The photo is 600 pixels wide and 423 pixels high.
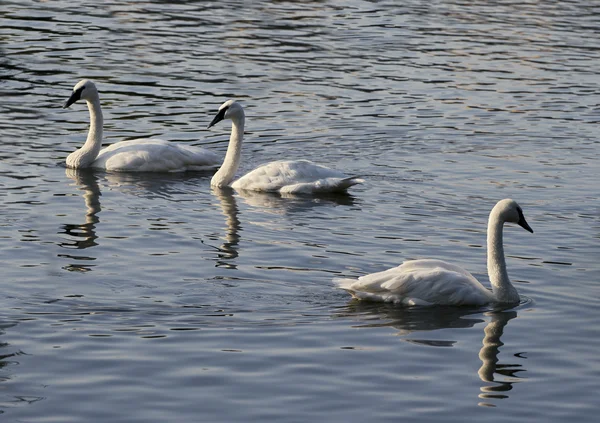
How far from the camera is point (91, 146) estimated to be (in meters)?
19.0

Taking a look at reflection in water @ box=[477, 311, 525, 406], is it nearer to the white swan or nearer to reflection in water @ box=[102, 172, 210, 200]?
reflection in water @ box=[102, 172, 210, 200]

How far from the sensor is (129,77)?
25.1 metres

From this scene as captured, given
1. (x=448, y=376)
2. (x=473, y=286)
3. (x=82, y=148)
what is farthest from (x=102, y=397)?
(x=82, y=148)

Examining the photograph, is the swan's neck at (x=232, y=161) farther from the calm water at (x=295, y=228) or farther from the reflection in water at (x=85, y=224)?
the reflection in water at (x=85, y=224)

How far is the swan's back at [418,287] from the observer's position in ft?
39.8

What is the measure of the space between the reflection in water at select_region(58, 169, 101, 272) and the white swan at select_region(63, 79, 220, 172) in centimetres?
26

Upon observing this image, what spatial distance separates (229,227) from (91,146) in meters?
4.16

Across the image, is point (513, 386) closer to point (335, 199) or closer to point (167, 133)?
point (335, 199)

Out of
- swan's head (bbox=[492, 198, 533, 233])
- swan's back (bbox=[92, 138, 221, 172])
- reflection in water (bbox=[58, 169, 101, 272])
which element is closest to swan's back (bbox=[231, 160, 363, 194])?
swan's back (bbox=[92, 138, 221, 172])

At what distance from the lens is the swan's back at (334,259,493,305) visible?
12125mm

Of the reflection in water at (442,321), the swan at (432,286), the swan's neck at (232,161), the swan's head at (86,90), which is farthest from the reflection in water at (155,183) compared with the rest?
the reflection in water at (442,321)

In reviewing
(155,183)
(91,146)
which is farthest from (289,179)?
(91,146)

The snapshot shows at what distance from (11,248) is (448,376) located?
565 cm

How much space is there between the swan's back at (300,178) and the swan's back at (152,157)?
5.34ft
